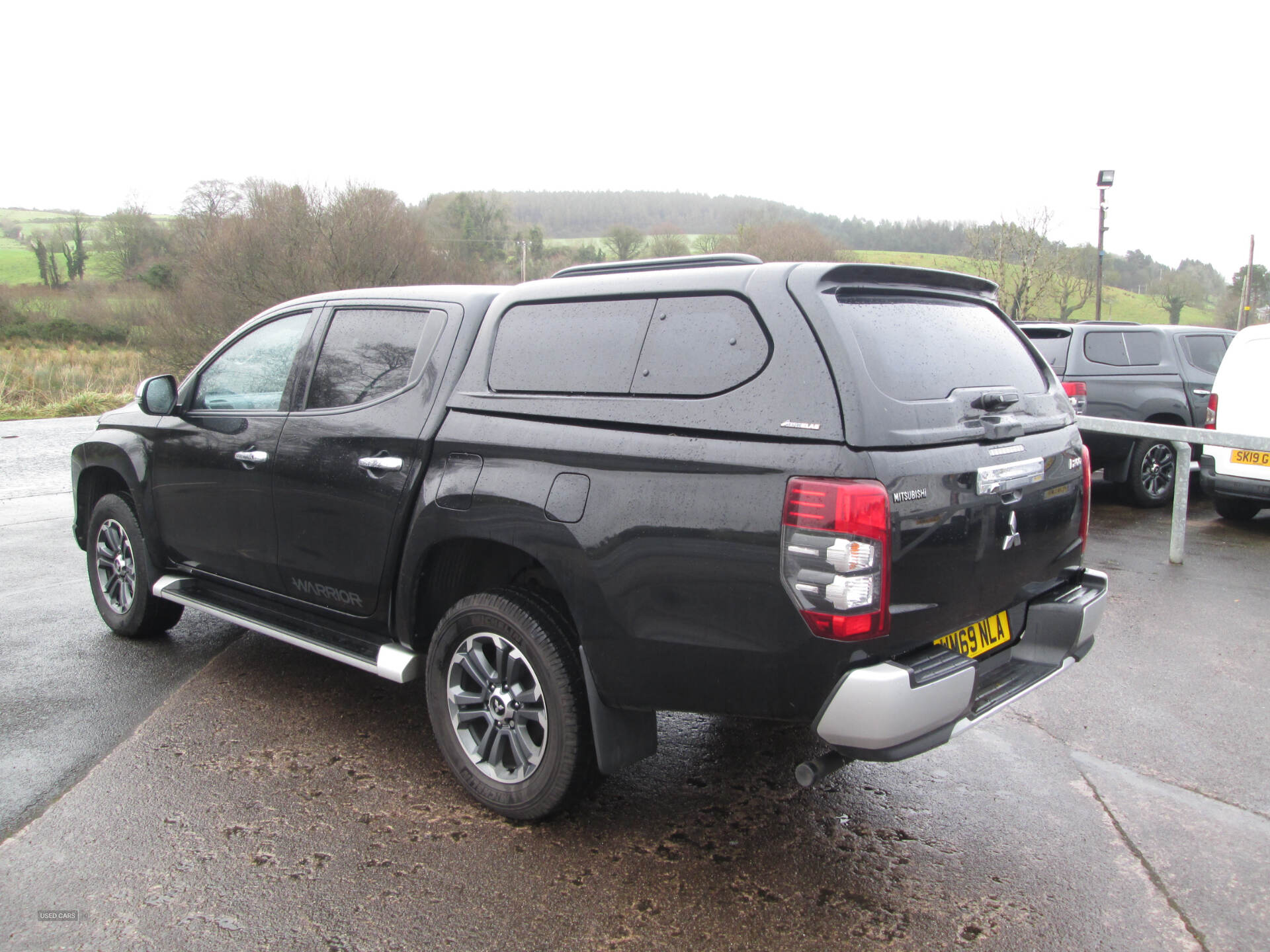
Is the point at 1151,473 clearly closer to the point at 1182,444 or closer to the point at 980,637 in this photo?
the point at 1182,444

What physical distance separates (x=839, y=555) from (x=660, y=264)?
4.88 feet

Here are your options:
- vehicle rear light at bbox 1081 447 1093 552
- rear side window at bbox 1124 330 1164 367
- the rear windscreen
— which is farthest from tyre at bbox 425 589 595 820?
rear side window at bbox 1124 330 1164 367

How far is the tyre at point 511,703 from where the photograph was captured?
9.82 feet

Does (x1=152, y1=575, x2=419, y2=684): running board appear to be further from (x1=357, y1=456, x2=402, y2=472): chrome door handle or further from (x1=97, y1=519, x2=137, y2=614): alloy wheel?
(x1=357, y1=456, x2=402, y2=472): chrome door handle

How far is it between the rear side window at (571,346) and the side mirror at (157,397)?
7.05ft

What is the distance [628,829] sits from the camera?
315 cm

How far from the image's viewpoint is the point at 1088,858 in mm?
2988

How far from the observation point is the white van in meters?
7.77

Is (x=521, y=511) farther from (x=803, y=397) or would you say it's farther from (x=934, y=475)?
(x=934, y=475)

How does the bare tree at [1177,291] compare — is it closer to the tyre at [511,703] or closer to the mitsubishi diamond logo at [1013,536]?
the mitsubishi diamond logo at [1013,536]

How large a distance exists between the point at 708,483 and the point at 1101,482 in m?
10.4

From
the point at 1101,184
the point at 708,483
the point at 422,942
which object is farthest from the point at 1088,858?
the point at 1101,184

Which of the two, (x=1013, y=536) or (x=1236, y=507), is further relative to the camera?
(x=1236, y=507)

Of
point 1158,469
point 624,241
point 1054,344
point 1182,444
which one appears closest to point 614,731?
point 1182,444
